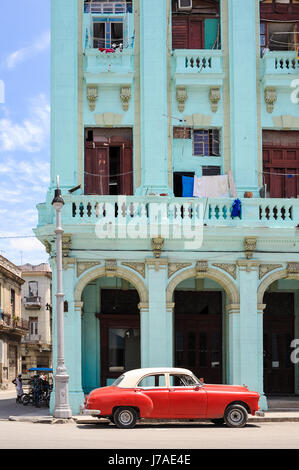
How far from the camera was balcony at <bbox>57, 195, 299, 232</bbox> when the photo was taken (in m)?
24.6

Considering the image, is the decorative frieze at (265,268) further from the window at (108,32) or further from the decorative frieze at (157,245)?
the window at (108,32)

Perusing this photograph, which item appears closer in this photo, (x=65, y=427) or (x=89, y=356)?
(x=65, y=427)

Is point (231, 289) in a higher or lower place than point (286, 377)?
higher

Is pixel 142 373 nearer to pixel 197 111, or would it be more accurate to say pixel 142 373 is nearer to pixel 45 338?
pixel 197 111

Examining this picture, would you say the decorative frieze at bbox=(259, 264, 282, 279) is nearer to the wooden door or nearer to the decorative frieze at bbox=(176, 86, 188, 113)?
the wooden door

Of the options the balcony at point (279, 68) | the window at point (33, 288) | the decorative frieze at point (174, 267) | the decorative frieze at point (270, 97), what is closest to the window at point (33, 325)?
the window at point (33, 288)

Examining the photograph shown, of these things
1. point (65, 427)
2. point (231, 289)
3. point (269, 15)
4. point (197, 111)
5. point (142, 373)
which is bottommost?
point (65, 427)

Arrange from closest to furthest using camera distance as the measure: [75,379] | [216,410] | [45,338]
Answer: [216,410] < [75,379] < [45,338]

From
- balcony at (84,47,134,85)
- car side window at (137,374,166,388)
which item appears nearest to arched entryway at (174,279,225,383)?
balcony at (84,47,134,85)

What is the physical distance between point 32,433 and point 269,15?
55.7 feet

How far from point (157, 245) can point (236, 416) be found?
6.85 metres
